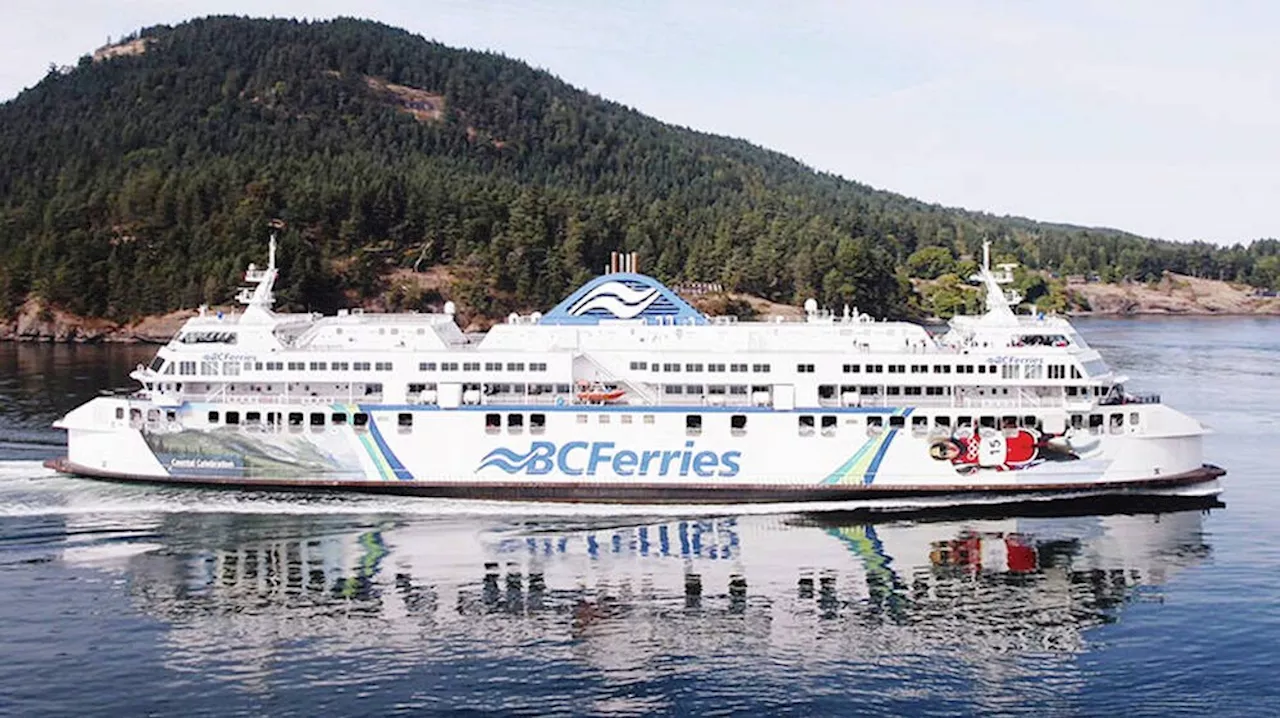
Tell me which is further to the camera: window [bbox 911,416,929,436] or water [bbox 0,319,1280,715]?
window [bbox 911,416,929,436]

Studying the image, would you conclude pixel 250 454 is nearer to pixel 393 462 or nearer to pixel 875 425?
pixel 393 462

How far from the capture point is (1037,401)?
115ft

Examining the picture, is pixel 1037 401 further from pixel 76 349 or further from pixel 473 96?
pixel 473 96

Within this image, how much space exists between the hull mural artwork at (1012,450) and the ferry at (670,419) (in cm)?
5

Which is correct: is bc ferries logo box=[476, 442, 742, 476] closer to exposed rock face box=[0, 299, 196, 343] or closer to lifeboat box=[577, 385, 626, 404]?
lifeboat box=[577, 385, 626, 404]

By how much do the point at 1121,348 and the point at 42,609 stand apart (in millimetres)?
79226

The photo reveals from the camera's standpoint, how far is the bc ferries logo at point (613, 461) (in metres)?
34.6

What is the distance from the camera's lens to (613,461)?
1364 inches

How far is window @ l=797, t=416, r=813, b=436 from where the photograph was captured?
1363 inches

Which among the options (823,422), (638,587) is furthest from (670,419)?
(638,587)

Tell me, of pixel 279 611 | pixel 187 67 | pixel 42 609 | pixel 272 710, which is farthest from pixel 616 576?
pixel 187 67

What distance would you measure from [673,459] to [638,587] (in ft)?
25.0

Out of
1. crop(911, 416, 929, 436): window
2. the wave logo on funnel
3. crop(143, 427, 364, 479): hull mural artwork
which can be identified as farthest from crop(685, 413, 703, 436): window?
crop(143, 427, 364, 479): hull mural artwork

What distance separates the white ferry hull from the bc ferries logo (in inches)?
1.1
